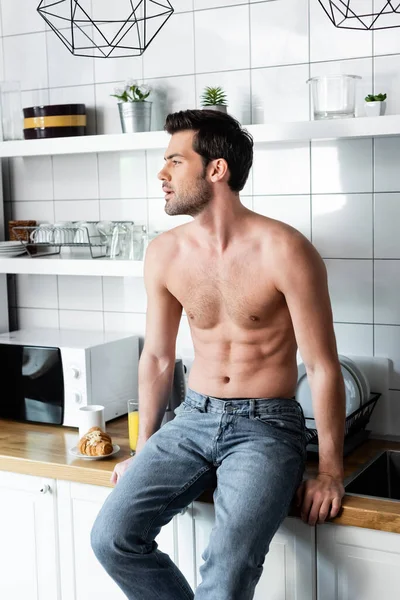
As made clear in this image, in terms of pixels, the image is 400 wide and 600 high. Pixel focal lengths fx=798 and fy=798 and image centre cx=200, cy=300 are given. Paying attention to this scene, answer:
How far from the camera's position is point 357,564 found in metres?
1.87

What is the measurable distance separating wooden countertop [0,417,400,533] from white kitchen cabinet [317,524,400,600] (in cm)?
4

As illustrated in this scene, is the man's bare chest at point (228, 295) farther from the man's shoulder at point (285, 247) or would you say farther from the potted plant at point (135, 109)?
the potted plant at point (135, 109)

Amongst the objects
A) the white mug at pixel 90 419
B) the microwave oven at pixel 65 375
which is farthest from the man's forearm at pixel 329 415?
the microwave oven at pixel 65 375

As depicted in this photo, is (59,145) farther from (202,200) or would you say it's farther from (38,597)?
(38,597)

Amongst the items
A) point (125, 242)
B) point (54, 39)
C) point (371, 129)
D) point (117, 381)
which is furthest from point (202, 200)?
point (54, 39)

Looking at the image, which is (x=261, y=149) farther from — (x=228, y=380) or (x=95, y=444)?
(x=95, y=444)

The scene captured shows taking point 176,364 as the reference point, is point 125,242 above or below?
above

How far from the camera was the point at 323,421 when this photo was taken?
1918mm

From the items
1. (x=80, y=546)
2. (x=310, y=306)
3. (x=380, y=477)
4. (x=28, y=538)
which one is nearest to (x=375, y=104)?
(x=310, y=306)

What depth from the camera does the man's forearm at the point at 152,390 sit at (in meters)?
2.19

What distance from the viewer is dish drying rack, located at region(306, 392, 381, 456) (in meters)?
2.18

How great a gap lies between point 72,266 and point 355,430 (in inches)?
42.2

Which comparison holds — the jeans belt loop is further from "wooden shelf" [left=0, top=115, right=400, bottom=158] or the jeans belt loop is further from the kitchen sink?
"wooden shelf" [left=0, top=115, right=400, bottom=158]

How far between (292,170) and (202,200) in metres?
0.61
